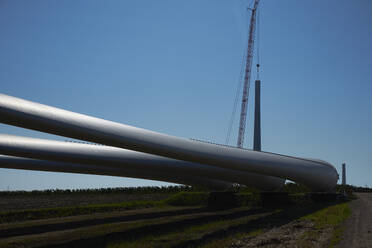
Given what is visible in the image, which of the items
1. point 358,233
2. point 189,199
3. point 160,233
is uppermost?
point 189,199

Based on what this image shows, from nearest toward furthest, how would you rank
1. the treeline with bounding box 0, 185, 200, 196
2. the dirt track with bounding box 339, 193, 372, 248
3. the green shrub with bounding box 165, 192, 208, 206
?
the dirt track with bounding box 339, 193, 372, 248
the green shrub with bounding box 165, 192, 208, 206
the treeline with bounding box 0, 185, 200, 196

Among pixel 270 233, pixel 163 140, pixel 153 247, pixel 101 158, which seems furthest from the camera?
pixel 101 158

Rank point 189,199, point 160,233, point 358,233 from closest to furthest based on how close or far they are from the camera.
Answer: point 358,233 < point 160,233 < point 189,199

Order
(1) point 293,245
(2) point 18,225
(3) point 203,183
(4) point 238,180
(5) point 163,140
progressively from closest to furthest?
(1) point 293,245 → (5) point 163,140 → (2) point 18,225 → (4) point 238,180 → (3) point 203,183

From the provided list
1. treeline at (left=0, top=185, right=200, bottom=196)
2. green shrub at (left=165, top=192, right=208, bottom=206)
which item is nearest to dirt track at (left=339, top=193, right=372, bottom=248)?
green shrub at (left=165, top=192, right=208, bottom=206)

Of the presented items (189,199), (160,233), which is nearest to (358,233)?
(160,233)

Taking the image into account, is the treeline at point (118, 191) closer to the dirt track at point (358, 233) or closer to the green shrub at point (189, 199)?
the green shrub at point (189, 199)

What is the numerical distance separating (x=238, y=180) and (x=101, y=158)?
15891 millimetres

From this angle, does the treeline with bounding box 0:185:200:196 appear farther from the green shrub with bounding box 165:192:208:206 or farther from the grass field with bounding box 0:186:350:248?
the grass field with bounding box 0:186:350:248

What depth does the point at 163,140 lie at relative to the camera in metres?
21.4

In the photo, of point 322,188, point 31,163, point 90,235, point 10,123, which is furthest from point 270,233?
point 322,188

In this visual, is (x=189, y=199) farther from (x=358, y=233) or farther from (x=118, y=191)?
(x=358, y=233)

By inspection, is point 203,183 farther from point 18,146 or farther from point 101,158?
point 18,146

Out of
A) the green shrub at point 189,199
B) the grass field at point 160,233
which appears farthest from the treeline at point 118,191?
the grass field at point 160,233
